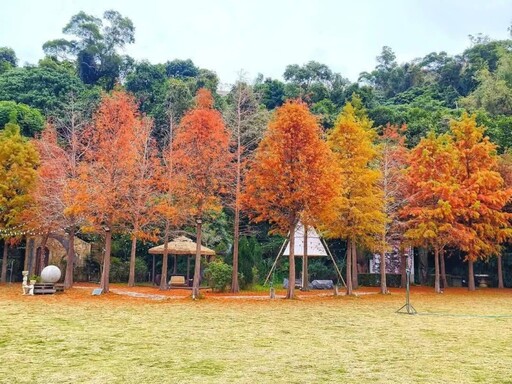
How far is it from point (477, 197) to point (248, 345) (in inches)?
739

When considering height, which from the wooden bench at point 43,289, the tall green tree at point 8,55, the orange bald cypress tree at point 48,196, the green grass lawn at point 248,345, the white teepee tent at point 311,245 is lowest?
the green grass lawn at point 248,345

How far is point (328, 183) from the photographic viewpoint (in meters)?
17.9

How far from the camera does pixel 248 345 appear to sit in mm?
8312

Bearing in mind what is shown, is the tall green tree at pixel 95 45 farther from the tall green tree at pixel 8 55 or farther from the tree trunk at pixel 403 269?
the tree trunk at pixel 403 269

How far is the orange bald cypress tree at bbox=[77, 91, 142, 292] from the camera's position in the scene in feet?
62.1

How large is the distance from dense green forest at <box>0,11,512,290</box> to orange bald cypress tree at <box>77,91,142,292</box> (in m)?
3.39

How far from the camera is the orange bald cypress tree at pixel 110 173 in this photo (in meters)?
18.9

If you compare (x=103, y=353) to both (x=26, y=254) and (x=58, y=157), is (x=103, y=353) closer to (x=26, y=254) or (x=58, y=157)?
(x=58, y=157)

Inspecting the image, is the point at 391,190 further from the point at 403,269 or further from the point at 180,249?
the point at 180,249

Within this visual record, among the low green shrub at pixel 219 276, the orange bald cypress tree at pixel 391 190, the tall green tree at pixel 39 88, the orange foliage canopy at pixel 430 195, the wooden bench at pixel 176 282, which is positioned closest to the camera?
the low green shrub at pixel 219 276

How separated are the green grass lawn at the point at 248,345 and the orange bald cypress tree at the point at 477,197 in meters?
9.30

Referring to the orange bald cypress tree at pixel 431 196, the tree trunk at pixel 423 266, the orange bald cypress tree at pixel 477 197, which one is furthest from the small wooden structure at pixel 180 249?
the tree trunk at pixel 423 266

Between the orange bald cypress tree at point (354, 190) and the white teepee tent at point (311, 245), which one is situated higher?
the orange bald cypress tree at point (354, 190)

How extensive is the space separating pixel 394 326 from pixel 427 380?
17.7 feet
